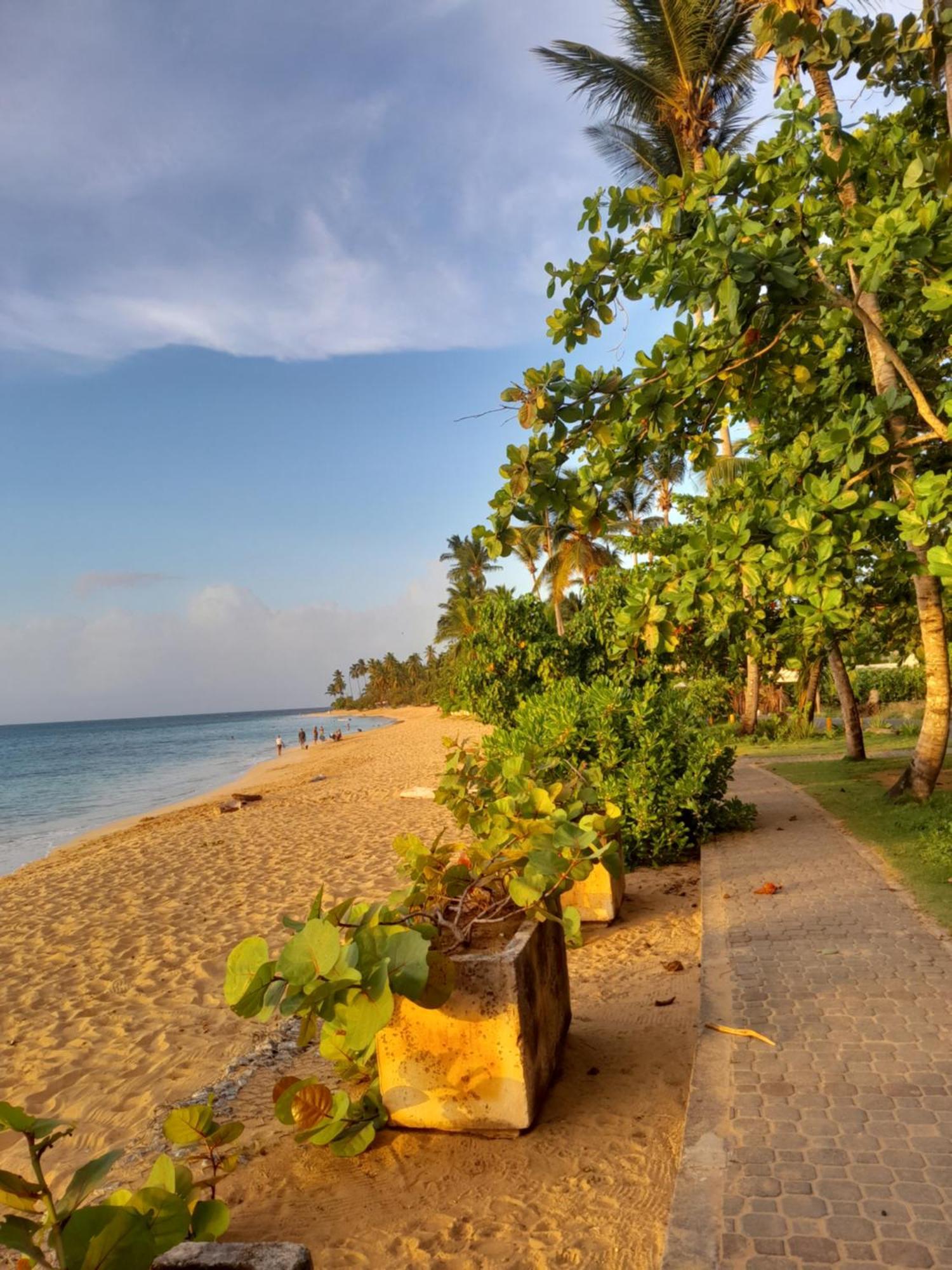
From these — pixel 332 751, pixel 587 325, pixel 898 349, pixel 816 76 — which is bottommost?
pixel 332 751

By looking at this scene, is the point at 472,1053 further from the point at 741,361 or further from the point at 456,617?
the point at 456,617

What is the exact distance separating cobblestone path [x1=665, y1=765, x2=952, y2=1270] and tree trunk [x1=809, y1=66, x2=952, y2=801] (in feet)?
8.89

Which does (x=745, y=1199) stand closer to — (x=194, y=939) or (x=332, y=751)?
(x=194, y=939)

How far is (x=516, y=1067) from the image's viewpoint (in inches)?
119

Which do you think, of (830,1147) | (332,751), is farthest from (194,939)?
(332,751)

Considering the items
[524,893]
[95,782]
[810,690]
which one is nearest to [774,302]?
[524,893]

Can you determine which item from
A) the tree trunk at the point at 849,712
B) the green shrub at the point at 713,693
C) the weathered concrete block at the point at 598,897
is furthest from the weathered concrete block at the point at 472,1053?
the green shrub at the point at 713,693

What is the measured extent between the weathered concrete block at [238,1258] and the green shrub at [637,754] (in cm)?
512

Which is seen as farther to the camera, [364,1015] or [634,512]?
[634,512]

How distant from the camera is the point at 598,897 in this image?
600cm

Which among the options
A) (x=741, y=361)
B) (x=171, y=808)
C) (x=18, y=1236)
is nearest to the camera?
(x=18, y=1236)

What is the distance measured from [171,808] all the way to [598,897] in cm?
1994

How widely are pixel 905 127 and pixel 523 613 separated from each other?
6599 mm

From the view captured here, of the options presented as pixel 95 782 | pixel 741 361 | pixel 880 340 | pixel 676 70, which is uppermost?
pixel 676 70
